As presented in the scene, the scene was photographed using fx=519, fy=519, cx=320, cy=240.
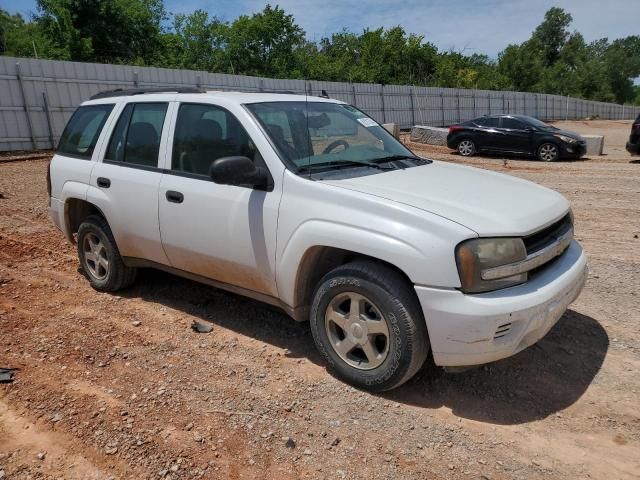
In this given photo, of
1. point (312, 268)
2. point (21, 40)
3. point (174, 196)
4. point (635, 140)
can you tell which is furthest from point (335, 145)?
point (21, 40)

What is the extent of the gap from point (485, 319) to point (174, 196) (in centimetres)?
240

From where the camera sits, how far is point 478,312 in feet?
8.87

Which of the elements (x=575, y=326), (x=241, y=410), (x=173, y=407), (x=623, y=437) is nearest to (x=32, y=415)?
(x=173, y=407)

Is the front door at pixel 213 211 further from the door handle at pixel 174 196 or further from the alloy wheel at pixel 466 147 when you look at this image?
the alloy wheel at pixel 466 147

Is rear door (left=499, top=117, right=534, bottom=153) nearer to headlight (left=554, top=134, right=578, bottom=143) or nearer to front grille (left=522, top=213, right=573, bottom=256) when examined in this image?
headlight (left=554, top=134, right=578, bottom=143)

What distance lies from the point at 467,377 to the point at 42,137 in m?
14.5

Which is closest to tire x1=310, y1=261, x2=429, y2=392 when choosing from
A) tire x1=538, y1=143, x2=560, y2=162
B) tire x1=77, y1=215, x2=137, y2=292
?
tire x1=77, y1=215, x2=137, y2=292

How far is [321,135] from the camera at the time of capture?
3.79 metres

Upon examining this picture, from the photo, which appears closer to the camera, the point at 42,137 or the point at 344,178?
the point at 344,178

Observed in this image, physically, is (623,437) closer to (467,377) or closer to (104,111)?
(467,377)

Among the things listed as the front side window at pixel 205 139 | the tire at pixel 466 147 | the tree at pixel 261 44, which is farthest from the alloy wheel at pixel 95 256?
the tree at pixel 261 44

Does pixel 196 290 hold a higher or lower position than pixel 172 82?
lower

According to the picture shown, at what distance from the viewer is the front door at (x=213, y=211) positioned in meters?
3.48

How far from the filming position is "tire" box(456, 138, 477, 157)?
55.8ft
